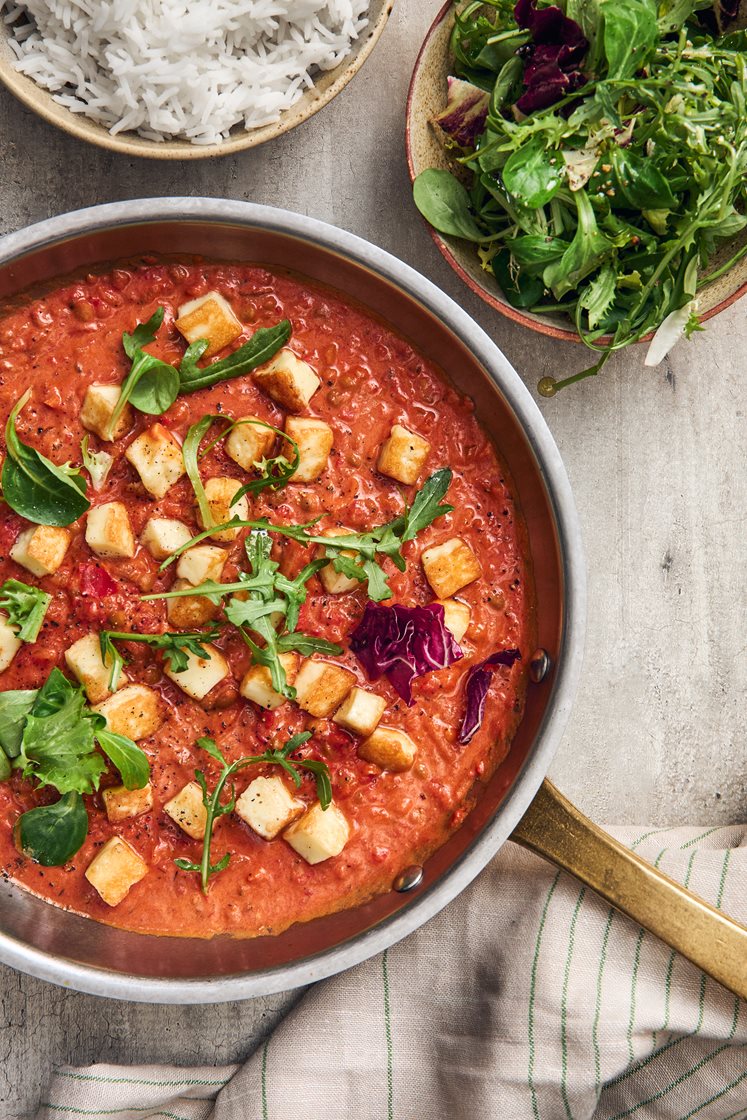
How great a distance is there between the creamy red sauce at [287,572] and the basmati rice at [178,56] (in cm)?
46

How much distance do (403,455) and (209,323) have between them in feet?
2.34

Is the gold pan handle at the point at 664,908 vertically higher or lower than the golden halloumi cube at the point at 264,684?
lower

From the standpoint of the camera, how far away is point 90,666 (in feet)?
9.25

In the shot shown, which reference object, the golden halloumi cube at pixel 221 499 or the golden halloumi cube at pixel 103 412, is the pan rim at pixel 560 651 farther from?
the golden halloumi cube at pixel 221 499

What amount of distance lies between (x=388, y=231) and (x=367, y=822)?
2001 millimetres

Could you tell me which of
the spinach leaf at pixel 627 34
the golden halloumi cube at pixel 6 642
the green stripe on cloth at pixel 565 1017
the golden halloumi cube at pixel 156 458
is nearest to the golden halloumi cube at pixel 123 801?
the golden halloumi cube at pixel 6 642

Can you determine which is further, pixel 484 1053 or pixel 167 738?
pixel 484 1053

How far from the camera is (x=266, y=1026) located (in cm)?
327

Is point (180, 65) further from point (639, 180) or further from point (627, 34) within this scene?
point (639, 180)

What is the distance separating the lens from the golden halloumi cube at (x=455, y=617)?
2.93 metres

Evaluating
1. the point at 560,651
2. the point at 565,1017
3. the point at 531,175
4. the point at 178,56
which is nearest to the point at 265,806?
the point at 560,651

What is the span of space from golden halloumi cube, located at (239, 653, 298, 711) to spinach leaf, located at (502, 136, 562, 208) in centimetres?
153

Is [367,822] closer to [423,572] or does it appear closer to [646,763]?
[423,572]

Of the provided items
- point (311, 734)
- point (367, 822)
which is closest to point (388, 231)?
point (311, 734)
